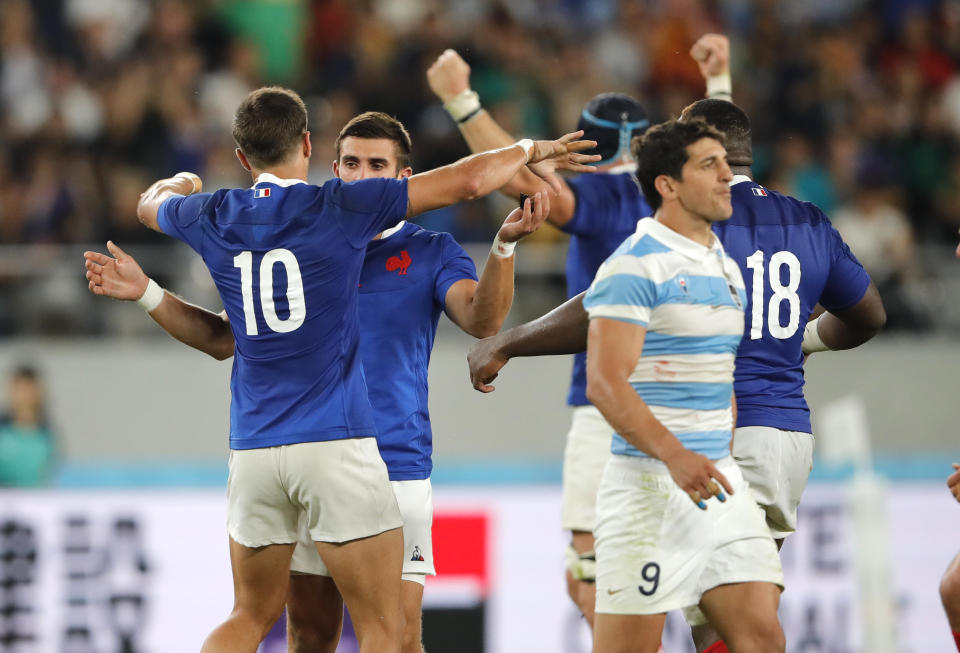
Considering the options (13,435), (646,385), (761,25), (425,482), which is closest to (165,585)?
(13,435)

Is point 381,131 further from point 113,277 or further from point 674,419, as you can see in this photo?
point 674,419

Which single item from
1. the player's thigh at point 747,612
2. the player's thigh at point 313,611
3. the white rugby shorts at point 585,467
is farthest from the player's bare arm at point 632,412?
the white rugby shorts at point 585,467

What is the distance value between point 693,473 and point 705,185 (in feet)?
3.38

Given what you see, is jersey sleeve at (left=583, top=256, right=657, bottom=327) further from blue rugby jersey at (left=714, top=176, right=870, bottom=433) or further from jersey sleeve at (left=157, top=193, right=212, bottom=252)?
jersey sleeve at (left=157, top=193, right=212, bottom=252)

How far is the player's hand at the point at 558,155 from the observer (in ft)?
16.1

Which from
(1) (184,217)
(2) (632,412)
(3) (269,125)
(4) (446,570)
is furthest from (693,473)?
(4) (446,570)

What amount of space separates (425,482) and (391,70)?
7.40m

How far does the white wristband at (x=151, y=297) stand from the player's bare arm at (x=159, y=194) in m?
0.23

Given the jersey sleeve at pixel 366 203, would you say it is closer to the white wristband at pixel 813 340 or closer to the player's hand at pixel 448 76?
the player's hand at pixel 448 76

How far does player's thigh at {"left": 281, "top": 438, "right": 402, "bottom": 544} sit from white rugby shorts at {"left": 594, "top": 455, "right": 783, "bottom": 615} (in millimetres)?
812

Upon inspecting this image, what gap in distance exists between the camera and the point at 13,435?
31.5ft

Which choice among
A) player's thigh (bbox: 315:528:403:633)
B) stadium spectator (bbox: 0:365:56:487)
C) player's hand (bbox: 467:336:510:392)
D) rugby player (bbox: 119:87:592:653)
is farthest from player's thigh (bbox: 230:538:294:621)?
stadium spectator (bbox: 0:365:56:487)

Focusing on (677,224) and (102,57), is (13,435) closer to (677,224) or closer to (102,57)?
(102,57)

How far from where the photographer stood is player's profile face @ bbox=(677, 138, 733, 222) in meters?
4.74
